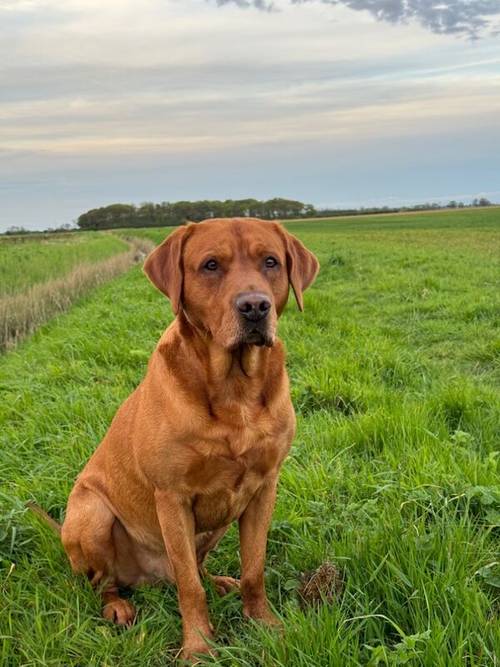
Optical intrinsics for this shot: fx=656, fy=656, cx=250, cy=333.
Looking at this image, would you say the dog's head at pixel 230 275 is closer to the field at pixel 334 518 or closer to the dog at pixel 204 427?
the dog at pixel 204 427

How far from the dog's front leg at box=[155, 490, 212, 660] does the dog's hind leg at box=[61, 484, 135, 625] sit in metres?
0.40

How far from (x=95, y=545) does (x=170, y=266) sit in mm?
1331

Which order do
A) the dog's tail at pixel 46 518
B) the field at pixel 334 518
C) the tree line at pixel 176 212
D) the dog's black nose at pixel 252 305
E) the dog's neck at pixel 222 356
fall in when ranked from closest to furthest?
1. the field at pixel 334 518
2. the dog's black nose at pixel 252 305
3. the dog's neck at pixel 222 356
4. the dog's tail at pixel 46 518
5. the tree line at pixel 176 212

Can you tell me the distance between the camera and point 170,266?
2.88 metres

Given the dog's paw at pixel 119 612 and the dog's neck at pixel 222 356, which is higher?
the dog's neck at pixel 222 356

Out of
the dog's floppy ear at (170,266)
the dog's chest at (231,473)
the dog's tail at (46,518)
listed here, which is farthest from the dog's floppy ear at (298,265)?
the dog's tail at (46,518)

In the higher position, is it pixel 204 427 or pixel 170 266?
pixel 170 266

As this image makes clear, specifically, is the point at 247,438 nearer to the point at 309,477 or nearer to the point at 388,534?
the point at 388,534

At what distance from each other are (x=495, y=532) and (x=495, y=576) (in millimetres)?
388

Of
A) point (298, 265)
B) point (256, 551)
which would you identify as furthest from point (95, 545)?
point (298, 265)

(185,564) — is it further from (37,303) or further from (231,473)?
(37,303)

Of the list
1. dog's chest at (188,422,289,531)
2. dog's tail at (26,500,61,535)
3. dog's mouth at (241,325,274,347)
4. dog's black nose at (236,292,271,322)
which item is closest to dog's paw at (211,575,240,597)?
dog's chest at (188,422,289,531)

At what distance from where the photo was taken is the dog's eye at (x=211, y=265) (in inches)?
110

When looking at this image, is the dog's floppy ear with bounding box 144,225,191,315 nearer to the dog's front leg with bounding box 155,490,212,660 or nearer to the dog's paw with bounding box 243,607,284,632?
the dog's front leg with bounding box 155,490,212,660
